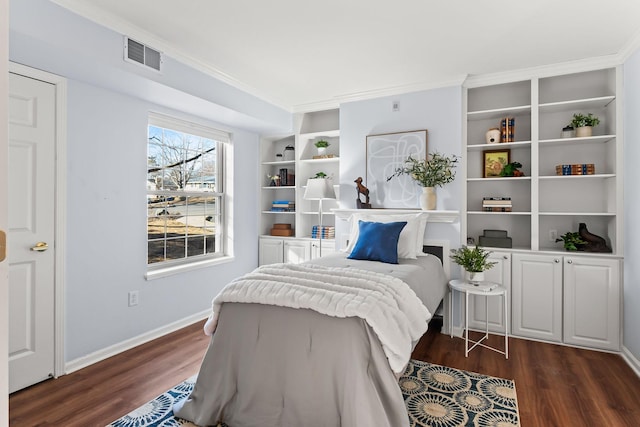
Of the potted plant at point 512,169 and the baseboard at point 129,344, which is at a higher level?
the potted plant at point 512,169

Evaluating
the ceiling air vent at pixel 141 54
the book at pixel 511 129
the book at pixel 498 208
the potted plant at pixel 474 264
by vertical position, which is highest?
the ceiling air vent at pixel 141 54

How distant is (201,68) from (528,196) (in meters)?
3.43

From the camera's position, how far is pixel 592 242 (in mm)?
3234

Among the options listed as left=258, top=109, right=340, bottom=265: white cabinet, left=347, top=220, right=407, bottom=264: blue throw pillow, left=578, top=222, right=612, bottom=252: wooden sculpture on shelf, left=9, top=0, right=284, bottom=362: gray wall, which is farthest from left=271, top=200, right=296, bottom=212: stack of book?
left=578, top=222, right=612, bottom=252: wooden sculpture on shelf

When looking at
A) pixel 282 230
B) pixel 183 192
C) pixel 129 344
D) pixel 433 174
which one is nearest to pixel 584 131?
pixel 433 174

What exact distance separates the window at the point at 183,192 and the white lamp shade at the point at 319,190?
113 cm

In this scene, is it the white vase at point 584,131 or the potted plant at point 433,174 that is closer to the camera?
the white vase at point 584,131

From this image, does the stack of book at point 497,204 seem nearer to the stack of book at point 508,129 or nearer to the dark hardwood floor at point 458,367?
the stack of book at point 508,129

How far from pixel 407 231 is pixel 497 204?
40.3 inches

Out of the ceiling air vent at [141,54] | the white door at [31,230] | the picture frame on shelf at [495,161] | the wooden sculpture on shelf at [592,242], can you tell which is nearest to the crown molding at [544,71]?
the picture frame on shelf at [495,161]

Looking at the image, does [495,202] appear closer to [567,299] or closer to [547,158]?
[547,158]

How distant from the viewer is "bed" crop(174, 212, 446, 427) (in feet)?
5.85

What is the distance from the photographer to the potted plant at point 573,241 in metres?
3.29

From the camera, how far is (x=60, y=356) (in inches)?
103
